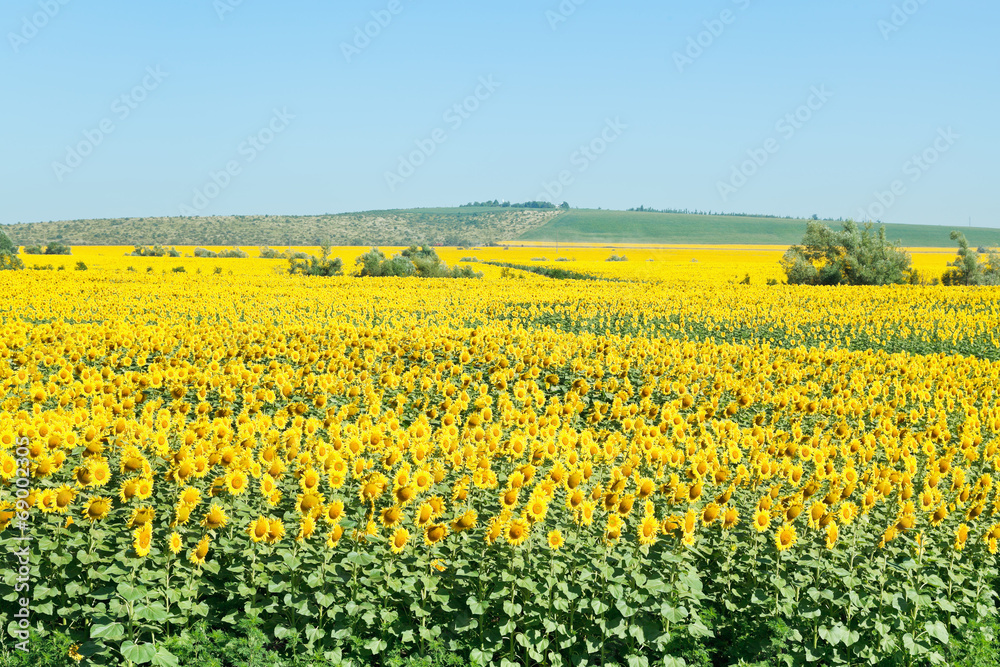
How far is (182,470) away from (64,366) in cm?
529

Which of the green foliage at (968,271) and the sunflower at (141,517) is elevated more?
the green foliage at (968,271)

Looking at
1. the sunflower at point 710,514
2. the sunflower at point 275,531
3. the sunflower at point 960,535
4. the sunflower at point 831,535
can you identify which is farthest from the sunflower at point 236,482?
the sunflower at point 960,535

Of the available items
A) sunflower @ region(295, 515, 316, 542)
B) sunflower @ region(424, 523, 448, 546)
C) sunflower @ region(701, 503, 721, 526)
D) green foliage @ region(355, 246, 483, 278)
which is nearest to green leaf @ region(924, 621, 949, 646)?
sunflower @ region(701, 503, 721, 526)

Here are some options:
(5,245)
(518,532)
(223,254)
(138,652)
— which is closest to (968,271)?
(518,532)

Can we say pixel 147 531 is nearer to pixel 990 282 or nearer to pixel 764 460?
pixel 764 460

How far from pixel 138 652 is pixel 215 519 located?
930mm

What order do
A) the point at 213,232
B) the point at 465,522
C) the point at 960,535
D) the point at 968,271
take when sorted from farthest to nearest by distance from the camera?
the point at 213,232, the point at 968,271, the point at 960,535, the point at 465,522

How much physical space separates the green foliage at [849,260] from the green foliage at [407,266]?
24822 mm

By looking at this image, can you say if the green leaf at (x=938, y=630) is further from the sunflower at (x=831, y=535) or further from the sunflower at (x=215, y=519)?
the sunflower at (x=215, y=519)

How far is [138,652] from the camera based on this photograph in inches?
173

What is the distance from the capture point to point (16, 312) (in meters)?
19.6

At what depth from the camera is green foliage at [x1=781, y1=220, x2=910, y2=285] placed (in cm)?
5112

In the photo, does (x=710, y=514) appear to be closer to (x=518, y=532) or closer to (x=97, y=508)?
(x=518, y=532)

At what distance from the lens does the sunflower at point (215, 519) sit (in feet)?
16.5
